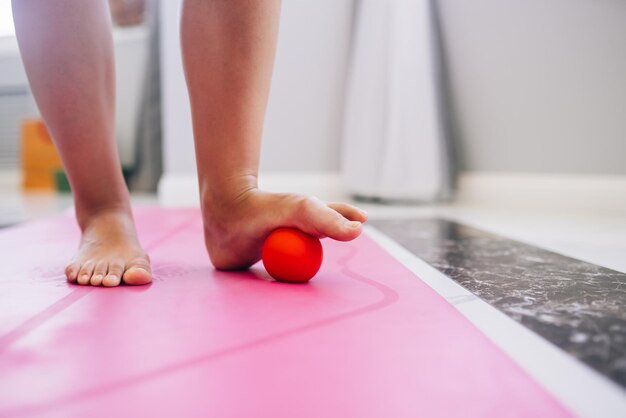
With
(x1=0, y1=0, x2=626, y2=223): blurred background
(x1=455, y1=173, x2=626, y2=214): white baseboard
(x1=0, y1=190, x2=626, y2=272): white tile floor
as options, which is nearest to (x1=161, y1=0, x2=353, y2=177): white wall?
(x1=0, y1=0, x2=626, y2=223): blurred background

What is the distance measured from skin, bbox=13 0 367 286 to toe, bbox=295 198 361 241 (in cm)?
3

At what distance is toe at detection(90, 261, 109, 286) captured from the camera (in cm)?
79

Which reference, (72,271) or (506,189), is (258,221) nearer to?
(72,271)

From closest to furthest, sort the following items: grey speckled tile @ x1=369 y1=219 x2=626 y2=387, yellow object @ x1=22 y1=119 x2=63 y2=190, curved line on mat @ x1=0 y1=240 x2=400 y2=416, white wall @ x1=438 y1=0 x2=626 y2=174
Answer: curved line on mat @ x1=0 y1=240 x2=400 y2=416 → grey speckled tile @ x1=369 y1=219 x2=626 y2=387 → white wall @ x1=438 y1=0 x2=626 y2=174 → yellow object @ x1=22 y1=119 x2=63 y2=190

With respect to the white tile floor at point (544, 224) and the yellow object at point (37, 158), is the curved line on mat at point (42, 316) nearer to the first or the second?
the white tile floor at point (544, 224)

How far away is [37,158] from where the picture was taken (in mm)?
4035

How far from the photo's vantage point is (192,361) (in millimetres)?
498

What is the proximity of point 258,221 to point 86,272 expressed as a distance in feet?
0.85

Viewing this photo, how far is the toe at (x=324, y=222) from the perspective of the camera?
2.43ft

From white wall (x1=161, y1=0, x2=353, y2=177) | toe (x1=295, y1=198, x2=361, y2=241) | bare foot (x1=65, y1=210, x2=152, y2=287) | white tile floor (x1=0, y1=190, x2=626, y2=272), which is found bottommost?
white tile floor (x1=0, y1=190, x2=626, y2=272)

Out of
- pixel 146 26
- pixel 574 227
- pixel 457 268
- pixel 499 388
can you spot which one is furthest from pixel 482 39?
pixel 146 26

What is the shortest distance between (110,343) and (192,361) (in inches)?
4.1

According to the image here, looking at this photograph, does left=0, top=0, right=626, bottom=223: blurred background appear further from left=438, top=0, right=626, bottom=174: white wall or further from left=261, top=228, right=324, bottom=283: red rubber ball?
left=261, top=228, right=324, bottom=283: red rubber ball

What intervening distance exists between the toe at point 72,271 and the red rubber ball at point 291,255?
28 centimetres
